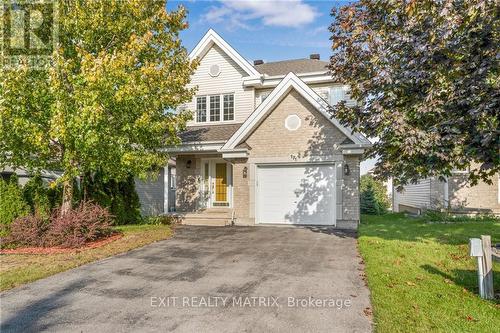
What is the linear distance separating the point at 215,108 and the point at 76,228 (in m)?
9.83

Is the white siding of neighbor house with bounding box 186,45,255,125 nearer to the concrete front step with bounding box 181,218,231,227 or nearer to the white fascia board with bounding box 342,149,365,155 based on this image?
the concrete front step with bounding box 181,218,231,227

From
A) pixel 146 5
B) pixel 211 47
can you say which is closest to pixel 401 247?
pixel 146 5

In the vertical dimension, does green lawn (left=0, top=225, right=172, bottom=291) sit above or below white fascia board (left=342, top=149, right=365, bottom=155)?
below

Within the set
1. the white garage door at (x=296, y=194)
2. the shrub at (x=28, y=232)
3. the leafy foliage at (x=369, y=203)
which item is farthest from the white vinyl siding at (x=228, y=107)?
the leafy foliage at (x=369, y=203)

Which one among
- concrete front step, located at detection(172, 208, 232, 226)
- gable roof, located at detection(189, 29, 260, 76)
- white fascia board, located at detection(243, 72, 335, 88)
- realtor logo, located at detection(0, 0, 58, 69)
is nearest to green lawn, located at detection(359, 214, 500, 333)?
concrete front step, located at detection(172, 208, 232, 226)

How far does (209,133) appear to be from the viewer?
16.5m

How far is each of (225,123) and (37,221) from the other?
9704 mm

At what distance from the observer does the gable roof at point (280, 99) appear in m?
12.5

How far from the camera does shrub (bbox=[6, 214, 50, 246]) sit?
926cm

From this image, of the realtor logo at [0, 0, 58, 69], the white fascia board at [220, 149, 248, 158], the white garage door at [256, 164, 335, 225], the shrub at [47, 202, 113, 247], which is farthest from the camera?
the white fascia board at [220, 149, 248, 158]

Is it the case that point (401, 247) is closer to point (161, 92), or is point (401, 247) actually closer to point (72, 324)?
point (72, 324)

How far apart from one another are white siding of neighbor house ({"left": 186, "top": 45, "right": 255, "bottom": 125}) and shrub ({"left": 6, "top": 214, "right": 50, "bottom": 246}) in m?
9.46

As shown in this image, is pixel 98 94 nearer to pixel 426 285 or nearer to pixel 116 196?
pixel 116 196

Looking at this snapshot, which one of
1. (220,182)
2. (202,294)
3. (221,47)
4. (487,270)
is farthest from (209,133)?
(487,270)
